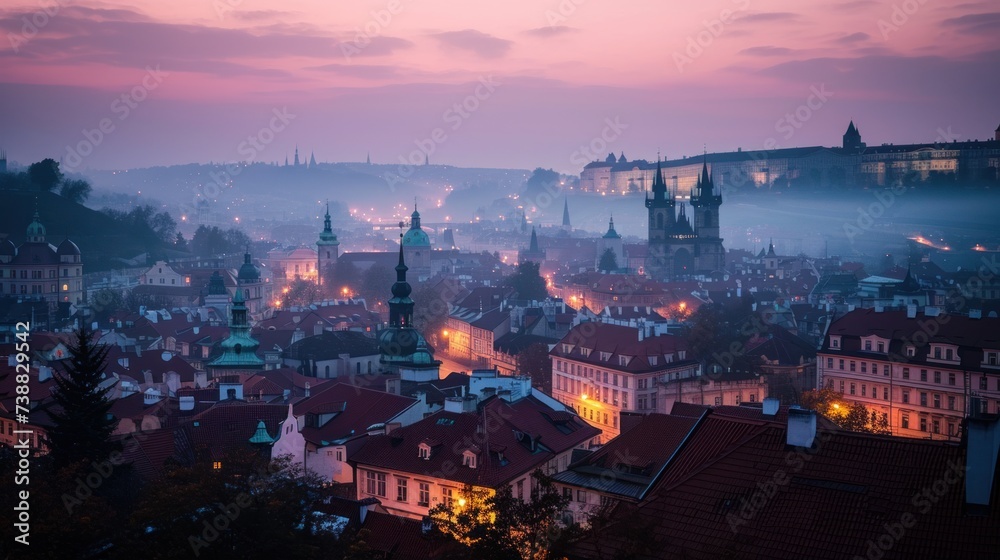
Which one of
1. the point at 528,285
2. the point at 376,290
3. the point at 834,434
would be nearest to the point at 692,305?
the point at 528,285

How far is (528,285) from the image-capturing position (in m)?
112

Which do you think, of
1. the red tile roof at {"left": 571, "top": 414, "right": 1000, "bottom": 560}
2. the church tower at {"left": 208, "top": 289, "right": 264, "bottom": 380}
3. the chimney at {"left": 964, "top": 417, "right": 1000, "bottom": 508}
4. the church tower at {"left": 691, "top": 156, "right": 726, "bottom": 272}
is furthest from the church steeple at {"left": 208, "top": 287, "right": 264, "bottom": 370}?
the church tower at {"left": 691, "top": 156, "right": 726, "bottom": 272}

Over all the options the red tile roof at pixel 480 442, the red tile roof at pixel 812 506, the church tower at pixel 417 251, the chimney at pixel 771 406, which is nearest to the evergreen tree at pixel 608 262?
the church tower at pixel 417 251

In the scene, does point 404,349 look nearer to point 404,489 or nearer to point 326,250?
point 404,489

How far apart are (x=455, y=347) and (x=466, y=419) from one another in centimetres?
5544

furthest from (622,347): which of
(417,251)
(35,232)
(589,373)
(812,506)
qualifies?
(417,251)

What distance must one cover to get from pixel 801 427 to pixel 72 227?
112 metres

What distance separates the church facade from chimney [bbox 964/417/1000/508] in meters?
126

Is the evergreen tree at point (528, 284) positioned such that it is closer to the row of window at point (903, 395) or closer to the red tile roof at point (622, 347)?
the red tile roof at point (622, 347)

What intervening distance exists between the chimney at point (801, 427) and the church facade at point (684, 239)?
124 m

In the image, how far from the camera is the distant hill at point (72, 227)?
115 metres

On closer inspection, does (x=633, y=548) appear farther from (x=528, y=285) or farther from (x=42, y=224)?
(x=42, y=224)

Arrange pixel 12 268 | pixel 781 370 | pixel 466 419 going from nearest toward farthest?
pixel 466 419 → pixel 781 370 → pixel 12 268

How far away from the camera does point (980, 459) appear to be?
714 inches
